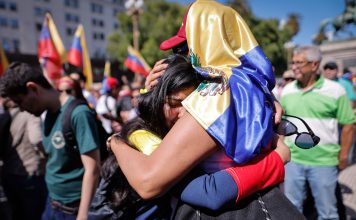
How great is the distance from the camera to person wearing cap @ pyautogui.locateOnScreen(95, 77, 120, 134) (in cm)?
600

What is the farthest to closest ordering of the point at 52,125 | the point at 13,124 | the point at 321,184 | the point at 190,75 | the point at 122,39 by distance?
1. the point at 122,39
2. the point at 13,124
3. the point at 321,184
4. the point at 52,125
5. the point at 190,75

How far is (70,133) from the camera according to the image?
205 cm

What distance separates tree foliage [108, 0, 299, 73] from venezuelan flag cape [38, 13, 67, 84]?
22466 millimetres

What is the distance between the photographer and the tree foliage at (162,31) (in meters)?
31.0

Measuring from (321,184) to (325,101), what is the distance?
834 millimetres

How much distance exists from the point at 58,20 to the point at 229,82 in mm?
46505

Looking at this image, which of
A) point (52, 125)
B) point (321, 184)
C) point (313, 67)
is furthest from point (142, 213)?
point (313, 67)

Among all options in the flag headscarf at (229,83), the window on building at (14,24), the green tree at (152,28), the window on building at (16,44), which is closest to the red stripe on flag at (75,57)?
the flag headscarf at (229,83)

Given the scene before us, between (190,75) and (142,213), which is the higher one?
(190,75)

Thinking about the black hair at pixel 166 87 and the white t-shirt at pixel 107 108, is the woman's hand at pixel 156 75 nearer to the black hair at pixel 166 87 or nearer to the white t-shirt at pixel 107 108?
the black hair at pixel 166 87

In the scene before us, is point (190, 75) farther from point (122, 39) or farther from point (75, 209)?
point (122, 39)

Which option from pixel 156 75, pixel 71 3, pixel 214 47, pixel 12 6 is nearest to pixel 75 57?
pixel 156 75

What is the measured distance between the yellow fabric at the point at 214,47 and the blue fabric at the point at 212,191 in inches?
8.7

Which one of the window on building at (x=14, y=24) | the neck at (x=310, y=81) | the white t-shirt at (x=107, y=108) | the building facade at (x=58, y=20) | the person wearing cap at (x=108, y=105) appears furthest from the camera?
the window on building at (x=14, y=24)
